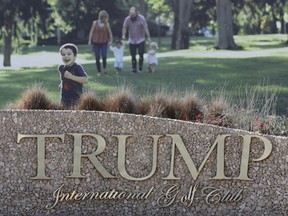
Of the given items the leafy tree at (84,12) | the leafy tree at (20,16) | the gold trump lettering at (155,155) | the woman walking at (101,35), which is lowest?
the gold trump lettering at (155,155)

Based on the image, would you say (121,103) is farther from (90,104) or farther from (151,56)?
(151,56)

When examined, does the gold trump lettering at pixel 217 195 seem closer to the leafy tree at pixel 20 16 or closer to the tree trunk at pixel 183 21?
the leafy tree at pixel 20 16

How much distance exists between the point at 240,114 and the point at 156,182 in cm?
123

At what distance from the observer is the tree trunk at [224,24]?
104 feet

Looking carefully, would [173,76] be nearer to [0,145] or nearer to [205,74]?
[205,74]

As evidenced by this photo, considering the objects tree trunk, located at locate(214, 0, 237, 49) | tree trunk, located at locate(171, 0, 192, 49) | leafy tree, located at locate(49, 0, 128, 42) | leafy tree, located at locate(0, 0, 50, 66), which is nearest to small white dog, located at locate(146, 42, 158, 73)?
leafy tree, located at locate(0, 0, 50, 66)

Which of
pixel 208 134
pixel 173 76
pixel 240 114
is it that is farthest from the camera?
pixel 173 76

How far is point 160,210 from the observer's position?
7816 millimetres

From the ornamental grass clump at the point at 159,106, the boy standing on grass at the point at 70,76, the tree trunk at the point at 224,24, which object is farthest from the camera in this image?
the tree trunk at the point at 224,24

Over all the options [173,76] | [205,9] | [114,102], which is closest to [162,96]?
[114,102]

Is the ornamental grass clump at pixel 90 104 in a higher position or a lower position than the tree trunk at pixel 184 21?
lower

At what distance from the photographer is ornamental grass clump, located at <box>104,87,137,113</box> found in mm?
8359

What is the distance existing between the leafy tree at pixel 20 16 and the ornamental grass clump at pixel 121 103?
20.7 metres

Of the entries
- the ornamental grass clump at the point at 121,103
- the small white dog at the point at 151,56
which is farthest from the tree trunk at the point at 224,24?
the ornamental grass clump at the point at 121,103
